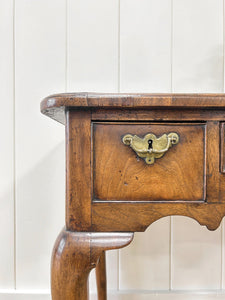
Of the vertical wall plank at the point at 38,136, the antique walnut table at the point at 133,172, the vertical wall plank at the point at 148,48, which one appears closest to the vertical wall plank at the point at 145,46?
the vertical wall plank at the point at 148,48

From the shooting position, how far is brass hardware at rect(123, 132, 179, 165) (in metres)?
0.41

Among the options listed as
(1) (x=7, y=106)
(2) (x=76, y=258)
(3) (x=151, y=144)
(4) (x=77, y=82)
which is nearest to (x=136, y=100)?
(3) (x=151, y=144)

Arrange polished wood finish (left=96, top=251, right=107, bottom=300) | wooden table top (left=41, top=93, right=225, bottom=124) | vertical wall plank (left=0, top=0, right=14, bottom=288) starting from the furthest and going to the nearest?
vertical wall plank (left=0, top=0, right=14, bottom=288) < polished wood finish (left=96, top=251, right=107, bottom=300) < wooden table top (left=41, top=93, right=225, bottom=124)

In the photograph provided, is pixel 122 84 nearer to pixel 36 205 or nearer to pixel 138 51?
pixel 138 51

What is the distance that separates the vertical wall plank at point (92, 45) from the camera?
816 mm

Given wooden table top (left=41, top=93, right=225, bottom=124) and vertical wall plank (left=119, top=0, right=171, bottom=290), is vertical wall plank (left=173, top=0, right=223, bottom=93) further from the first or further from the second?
wooden table top (left=41, top=93, right=225, bottom=124)

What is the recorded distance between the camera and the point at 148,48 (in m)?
0.82

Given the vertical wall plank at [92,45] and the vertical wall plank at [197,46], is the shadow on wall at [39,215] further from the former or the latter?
the vertical wall plank at [197,46]

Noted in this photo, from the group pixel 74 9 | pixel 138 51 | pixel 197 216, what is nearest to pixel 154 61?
pixel 138 51

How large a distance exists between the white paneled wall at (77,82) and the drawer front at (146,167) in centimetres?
43

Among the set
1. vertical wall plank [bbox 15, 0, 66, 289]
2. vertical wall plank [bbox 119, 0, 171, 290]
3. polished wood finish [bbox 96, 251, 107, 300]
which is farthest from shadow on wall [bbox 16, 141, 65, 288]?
vertical wall plank [bbox 119, 0, 171, 290]

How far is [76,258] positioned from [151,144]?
0.71ft

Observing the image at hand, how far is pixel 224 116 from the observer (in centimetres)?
41

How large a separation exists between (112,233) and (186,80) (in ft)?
1.92
